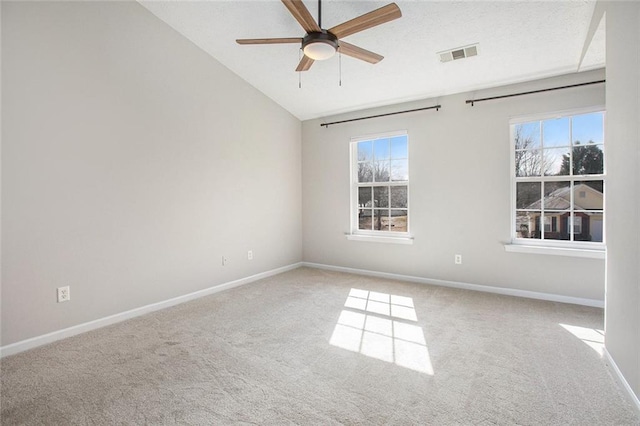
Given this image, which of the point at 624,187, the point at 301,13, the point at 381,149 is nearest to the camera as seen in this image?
the point at 624,187

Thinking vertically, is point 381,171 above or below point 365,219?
above

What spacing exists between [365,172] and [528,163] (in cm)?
211

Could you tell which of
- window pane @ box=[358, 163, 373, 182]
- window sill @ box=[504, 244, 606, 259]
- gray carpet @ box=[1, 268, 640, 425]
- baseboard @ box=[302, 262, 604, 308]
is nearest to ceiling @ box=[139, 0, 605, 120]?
window pane @ box=[358, 163, 373, 182]

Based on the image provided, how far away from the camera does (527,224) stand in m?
3.71

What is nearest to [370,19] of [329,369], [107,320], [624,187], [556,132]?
[624,187]

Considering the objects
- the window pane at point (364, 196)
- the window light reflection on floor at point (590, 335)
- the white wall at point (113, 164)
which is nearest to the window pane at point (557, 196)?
the window light reflection on floor at point (590, 335)

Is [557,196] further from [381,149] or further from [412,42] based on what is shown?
[412,42]

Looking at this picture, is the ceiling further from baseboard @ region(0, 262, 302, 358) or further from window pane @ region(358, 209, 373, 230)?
baseboard @ region(0, 262, 302, 358)

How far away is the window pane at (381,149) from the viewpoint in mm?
4664

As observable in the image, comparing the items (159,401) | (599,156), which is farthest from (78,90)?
(599,156)

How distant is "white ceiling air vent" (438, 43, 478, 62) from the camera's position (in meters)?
3.13

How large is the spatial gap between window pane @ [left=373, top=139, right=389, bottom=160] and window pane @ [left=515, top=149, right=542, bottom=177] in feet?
5.44

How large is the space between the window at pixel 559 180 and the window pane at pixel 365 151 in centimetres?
186

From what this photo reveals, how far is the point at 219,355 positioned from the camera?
2.35 metres
